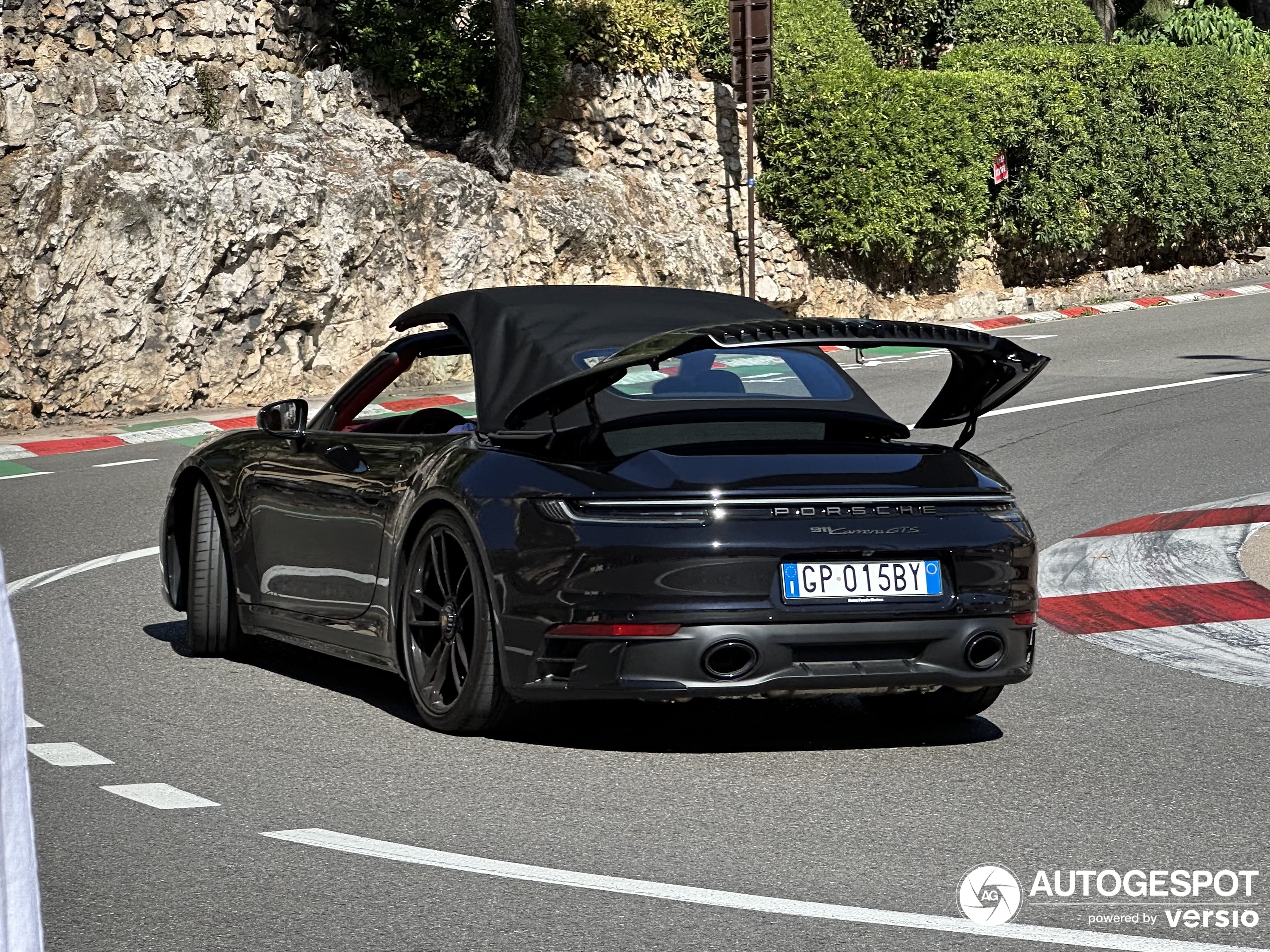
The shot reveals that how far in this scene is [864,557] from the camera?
561 centimetres

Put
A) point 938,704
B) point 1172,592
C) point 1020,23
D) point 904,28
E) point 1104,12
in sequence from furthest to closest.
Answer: point 1104,12 → point 904,28 → point 1020,23 → point 1172,592 → point 938,704

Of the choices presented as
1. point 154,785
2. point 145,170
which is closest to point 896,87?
point 145,170

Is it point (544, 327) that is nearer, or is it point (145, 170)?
point (544, 327)

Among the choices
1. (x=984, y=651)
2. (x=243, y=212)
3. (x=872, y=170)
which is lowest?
(x=984, y=651)

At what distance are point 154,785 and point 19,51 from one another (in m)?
15.3

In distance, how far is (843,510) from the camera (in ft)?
18.4

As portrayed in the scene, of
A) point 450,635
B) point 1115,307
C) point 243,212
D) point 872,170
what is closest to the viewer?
point 450,635

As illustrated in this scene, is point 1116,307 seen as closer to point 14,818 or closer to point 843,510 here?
point 843,510

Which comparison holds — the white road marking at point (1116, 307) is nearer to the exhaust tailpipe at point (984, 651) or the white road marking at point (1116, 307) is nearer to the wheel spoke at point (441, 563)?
the exhaust tailpipe at point (984, 651)

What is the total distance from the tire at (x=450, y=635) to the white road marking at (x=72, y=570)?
137 inches

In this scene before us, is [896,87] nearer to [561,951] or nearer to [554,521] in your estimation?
[554,521]

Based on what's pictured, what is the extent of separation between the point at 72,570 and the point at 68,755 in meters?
4.07

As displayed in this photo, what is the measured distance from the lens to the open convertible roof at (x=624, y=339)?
5.76m

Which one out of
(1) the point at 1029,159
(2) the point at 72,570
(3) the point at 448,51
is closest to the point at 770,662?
(2) the point at 72,570
